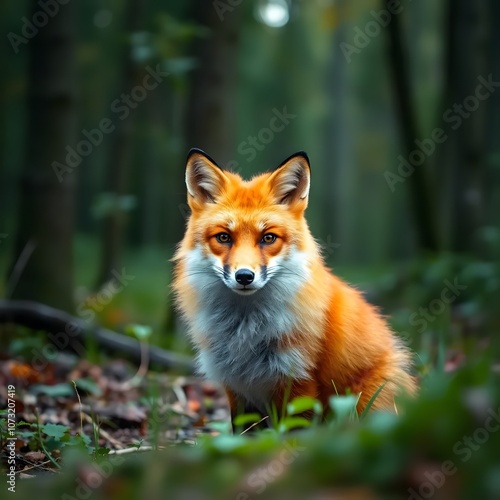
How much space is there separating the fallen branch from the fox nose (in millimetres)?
3074

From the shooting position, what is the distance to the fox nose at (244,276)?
404 centimetres

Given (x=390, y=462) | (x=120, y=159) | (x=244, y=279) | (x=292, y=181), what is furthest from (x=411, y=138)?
(x=390, y=462)

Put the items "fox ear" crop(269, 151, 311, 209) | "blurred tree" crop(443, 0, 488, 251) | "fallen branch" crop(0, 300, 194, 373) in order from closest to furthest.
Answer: "fox ear" crop(269, 151, 311, 209) < "fallen branch" crop(0, 300, 194, 373) < "blurred tree" crop(443, 0, 488, 251)

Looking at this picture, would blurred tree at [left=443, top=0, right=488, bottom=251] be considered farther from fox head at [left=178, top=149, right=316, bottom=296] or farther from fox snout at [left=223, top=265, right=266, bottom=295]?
fox snout at [left=223, top=265, right=266, bottom=295]

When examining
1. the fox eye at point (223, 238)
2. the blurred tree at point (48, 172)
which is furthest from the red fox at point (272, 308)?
the blurred tree at point (48, 172)

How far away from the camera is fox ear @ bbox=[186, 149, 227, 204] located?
465cm

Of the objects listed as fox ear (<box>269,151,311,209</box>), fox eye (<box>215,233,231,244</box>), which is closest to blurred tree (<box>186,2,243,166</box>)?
fox ear (<box>269,151,311,209</box>)

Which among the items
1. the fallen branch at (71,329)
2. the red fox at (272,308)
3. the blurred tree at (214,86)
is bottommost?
the fallen branch at (71,329)

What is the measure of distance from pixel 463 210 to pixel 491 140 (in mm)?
3461

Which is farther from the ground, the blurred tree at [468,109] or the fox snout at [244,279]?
the blurred tree at [468,109]

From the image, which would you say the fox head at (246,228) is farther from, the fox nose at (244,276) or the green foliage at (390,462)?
the green foliage at (390,462)

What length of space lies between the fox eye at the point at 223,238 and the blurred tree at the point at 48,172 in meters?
4.05

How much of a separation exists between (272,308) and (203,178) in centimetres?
114

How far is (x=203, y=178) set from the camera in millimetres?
4754
